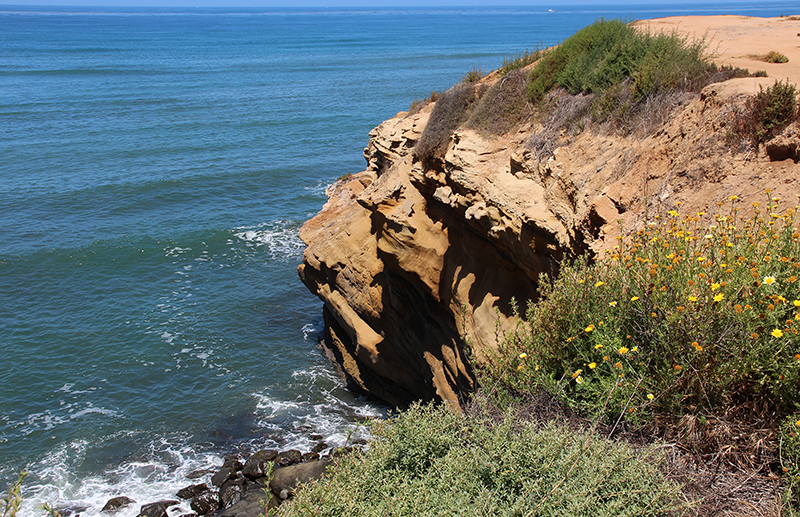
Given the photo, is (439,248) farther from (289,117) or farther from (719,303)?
(289,117)

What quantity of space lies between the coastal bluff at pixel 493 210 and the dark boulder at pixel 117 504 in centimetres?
633

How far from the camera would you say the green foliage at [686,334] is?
4320 millimetres

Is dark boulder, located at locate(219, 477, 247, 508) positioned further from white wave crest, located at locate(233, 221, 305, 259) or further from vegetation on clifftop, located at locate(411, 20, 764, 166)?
white wave crest, located at locate(233, 221, 305, 259)

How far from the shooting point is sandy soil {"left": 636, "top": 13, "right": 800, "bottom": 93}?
9306 mm

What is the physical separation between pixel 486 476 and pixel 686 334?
1992 mm

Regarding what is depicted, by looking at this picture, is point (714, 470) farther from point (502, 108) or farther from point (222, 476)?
point (222, 476)

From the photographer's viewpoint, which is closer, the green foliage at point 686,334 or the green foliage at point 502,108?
the green foliage at point 686,334

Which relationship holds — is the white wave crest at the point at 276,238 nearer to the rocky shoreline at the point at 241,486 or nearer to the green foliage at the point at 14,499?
the rocky shoreline at the point at 241,486

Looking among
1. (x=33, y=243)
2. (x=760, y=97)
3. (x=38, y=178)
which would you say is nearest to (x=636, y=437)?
(x=760, y=97)

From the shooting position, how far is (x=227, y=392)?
16188mm

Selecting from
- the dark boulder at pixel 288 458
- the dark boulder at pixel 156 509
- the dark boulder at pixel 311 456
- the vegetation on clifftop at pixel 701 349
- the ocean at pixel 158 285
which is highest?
the vegetation on clifftop at pixel 701 349

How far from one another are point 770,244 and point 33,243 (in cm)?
2754

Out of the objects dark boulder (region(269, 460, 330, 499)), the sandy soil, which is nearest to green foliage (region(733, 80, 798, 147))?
the sandy soil

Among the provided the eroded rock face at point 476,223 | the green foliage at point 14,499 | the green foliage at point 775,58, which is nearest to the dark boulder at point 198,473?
the eroded rock face at point 476,223
